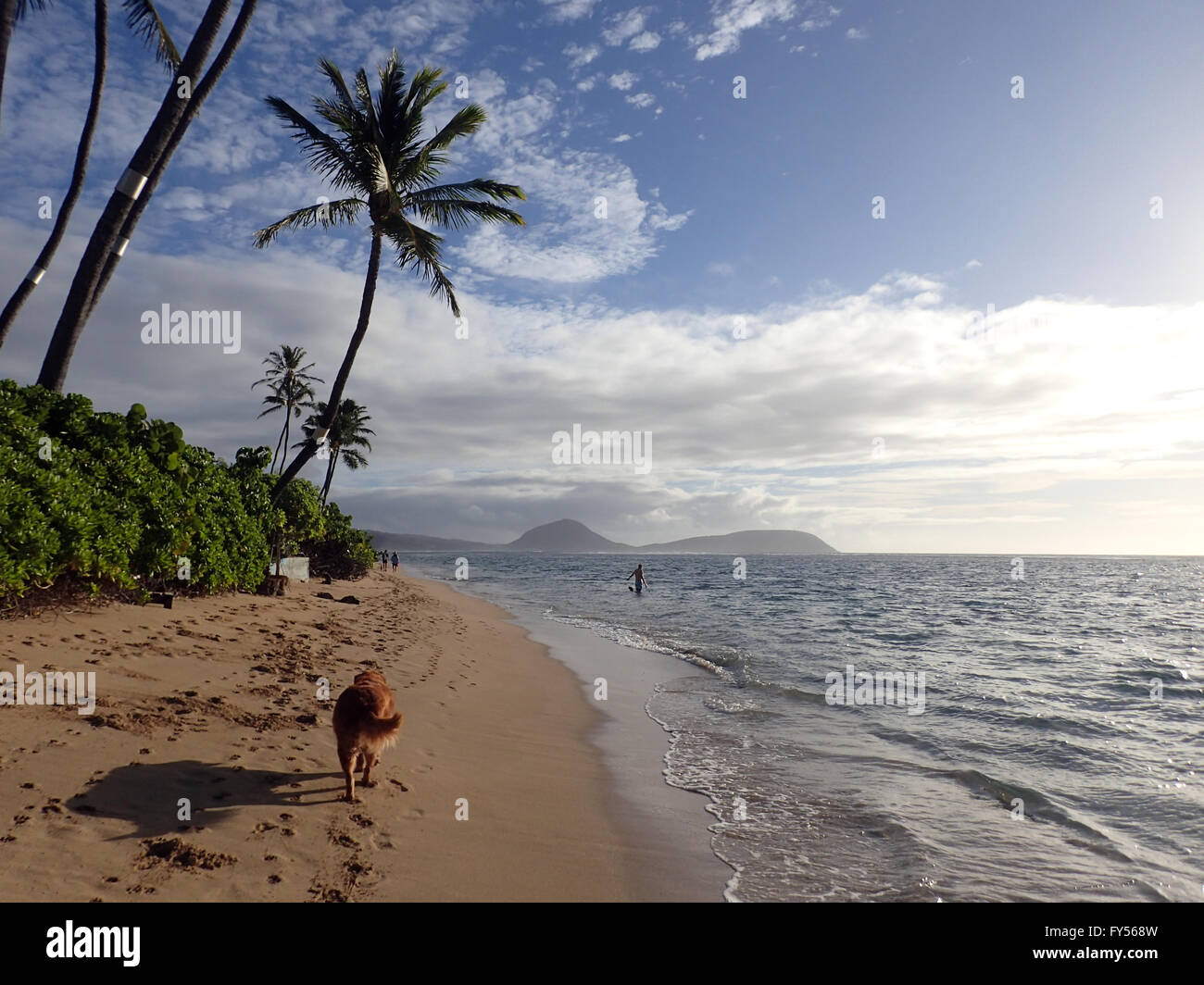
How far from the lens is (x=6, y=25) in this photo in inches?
453

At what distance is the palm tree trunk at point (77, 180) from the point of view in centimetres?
1341

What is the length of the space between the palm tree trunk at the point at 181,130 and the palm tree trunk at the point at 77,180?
3104 mm

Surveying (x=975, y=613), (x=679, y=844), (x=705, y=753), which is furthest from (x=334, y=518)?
(x=975, y=613)

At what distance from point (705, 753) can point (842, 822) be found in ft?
8.52

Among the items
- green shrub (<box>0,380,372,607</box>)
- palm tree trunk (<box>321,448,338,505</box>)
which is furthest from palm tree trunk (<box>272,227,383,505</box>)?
palm tree trunk (<box>321,448,338,505</box>)

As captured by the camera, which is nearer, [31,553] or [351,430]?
[31,553]

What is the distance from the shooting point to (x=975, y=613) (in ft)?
113

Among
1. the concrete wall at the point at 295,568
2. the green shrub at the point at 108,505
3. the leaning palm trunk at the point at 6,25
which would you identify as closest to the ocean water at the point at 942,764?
the green shrub at the point at 108,505

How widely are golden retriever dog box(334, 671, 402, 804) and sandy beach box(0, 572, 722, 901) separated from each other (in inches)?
14.5

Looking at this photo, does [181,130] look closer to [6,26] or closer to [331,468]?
[6,26]

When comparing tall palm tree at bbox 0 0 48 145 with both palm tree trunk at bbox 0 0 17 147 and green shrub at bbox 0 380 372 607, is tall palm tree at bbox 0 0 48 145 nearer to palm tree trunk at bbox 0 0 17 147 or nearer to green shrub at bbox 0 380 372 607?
palm tree trunk at bbox 0 0 17 147

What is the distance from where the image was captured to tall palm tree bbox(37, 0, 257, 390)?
424 inches

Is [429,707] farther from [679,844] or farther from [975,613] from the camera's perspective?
[975,613]

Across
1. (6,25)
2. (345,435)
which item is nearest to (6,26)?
(6,25)
